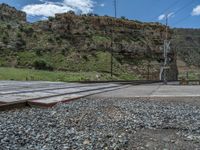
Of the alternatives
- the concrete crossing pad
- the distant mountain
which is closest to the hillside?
the distant mountain

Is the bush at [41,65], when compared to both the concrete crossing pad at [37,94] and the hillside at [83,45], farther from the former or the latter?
the concrete crossing pad at [37,94]

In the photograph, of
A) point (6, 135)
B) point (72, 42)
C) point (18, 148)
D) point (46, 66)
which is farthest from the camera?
point (72, 42)

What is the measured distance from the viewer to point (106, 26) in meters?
90.9

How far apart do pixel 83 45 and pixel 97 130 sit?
68346 millimetres

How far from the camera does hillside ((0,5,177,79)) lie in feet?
218

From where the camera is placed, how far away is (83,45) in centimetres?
7662

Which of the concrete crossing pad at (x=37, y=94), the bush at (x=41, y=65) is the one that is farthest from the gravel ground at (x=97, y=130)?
the bush at (x=41, y=65)

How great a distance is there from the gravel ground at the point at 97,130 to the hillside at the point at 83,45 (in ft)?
169

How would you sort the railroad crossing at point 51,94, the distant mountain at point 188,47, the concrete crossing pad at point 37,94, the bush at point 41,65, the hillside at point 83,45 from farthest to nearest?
the distant mountain at point 188,47
the hillside at point 83,45
the bush at point 41,65
the concrete crossing pad at point 37,94
the railroad crossing at point 51,94

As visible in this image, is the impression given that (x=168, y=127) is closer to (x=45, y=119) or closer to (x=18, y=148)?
(x=45, y=119)

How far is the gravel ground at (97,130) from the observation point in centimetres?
723

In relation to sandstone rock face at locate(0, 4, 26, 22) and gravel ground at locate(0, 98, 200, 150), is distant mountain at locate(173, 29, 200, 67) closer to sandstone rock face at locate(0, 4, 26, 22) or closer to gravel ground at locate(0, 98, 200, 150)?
sandstone rock face at locate(0, 4, 26, 22)

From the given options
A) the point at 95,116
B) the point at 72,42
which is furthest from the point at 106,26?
the point at 95,116

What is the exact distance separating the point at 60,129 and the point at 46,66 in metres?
54.0
